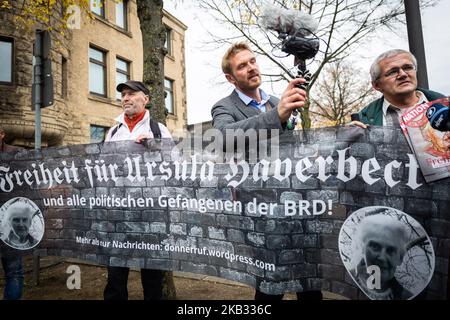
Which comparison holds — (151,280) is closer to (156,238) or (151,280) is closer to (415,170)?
(156,238)

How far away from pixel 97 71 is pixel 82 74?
1.37 m

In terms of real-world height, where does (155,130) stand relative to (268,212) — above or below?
above

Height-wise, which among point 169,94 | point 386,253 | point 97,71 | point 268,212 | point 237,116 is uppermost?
point 169,94

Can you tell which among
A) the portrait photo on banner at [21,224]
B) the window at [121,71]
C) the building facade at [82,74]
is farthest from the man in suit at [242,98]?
the window at [121,71]

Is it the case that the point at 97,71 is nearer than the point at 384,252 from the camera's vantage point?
No

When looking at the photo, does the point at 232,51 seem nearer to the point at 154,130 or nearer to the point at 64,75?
the point at 154,130

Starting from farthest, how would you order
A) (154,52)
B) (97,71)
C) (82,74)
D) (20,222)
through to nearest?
(97,71) < (82,74) < (154,52) < (20,222)

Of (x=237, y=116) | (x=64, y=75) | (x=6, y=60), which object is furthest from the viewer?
(x=64, y=75)

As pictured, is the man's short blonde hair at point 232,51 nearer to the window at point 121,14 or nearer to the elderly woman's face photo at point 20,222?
the elderly woman's face photo at point 20,222

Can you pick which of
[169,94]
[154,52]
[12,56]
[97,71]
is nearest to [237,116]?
[154,52]

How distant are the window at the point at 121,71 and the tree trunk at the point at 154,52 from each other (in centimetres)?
1102

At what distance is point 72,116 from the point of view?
37.7ft

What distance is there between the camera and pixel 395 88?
6.27 feet
